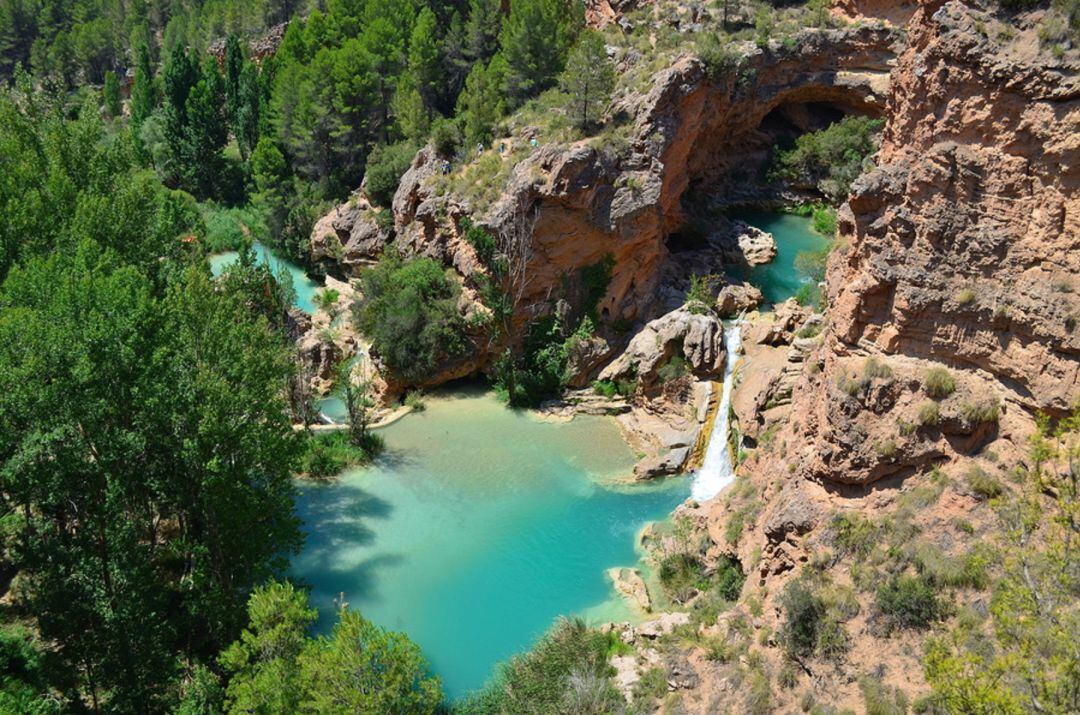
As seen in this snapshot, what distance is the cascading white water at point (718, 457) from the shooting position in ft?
93.3

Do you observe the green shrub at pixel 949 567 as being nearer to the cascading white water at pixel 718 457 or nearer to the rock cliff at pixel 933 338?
the rock cliff at pixel 933 338

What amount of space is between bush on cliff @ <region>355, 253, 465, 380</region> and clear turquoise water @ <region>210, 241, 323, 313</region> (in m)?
8.31

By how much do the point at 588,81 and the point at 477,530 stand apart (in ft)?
63.6

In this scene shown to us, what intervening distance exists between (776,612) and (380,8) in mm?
43852

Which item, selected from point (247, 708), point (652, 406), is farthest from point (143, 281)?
point (652, 406)

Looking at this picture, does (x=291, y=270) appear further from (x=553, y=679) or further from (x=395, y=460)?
(x=553, y=679)

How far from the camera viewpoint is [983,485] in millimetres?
17328

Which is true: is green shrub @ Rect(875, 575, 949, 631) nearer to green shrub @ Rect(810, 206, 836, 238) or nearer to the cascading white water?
the cascading white water

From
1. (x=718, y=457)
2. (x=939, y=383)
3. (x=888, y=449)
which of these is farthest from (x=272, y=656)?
(x=718, y=457)

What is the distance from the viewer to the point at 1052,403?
55.4 ft

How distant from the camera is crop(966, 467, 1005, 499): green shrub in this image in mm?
17250

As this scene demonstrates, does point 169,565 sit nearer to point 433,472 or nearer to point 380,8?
point 433,472

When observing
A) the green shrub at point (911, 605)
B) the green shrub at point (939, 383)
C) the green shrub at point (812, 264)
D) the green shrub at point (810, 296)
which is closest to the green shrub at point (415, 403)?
the green shrub at point (810, 296)

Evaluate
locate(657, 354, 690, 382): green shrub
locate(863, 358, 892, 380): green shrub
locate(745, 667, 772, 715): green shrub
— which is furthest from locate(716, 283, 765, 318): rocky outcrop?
locate(745, 667, 772, 715): green shrub
